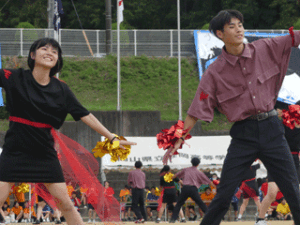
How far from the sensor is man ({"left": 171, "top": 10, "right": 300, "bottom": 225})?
187 inches

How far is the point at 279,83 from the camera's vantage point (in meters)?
4.98

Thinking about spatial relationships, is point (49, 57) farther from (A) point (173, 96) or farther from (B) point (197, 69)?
(B) point (197, 69)

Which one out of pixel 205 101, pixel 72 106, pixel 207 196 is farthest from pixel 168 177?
pixel 205 101

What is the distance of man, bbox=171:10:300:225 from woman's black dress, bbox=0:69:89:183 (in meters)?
1.16

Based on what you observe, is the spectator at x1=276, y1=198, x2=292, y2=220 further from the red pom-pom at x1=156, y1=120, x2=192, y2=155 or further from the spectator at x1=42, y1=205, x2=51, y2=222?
the red pom-pom at x1=156, y1=120, x2=192, y2=155

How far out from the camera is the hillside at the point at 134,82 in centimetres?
2523

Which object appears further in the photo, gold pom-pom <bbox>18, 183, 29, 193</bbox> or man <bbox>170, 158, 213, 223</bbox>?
gold pom-pom <bbox>18, 183, 29, 193</bbox>

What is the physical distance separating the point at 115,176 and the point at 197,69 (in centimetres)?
1000

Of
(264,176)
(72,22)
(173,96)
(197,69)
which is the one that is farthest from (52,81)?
(72,22)

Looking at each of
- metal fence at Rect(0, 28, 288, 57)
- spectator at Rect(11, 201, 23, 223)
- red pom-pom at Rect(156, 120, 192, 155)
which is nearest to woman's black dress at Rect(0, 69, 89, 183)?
red pom-pom at Rect(156, 120, 192, 155)

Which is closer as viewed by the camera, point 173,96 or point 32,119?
point 32,119

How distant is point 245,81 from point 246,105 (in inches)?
8.7

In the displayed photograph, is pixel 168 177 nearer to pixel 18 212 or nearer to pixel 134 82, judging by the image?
pixel 18 212

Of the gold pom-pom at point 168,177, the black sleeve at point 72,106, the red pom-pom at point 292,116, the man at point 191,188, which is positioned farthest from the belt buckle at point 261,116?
the gold pom-pom at point 168,177
